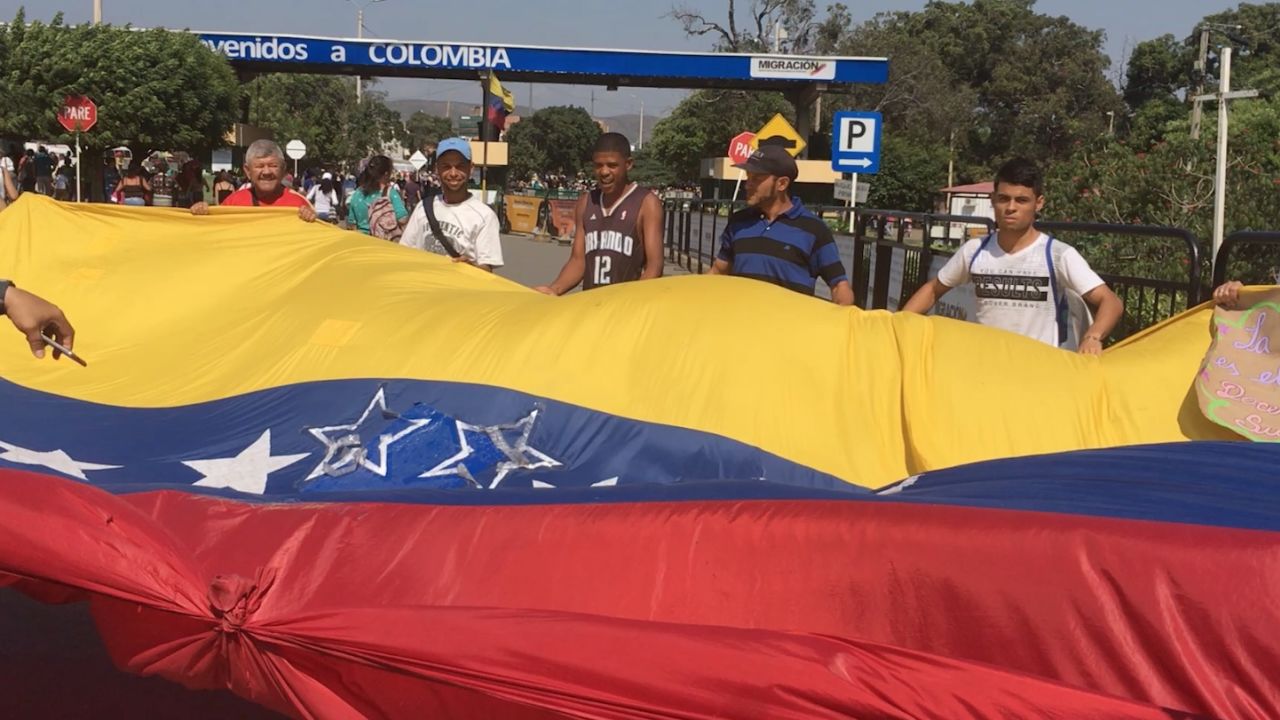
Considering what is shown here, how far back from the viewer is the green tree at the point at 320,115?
61500 millimetres

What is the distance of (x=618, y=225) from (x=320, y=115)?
70.6m

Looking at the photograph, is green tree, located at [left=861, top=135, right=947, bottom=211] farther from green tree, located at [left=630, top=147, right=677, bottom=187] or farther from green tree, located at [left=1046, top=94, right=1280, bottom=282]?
green tree, located at [left=1046, top=94, right=1280, bottom=282]

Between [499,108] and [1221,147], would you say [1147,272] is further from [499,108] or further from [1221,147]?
[499,108]

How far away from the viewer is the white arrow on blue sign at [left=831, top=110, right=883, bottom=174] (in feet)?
49.5

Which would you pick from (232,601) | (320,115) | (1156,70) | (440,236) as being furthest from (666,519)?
(1156,70)

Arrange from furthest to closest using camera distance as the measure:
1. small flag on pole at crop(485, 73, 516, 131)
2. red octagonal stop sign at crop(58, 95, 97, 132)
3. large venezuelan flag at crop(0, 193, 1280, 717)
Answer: small flag on pole at crop(485, 73, 516, 131) < red octagonal stop sign at crop(58, 95, 97, 132) < large venezuelan flag at crop(0, 193, 1280, 717)

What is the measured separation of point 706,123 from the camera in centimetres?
6272

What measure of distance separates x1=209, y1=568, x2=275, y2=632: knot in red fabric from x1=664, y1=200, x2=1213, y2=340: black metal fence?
174 inches

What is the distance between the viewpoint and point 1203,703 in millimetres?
2324

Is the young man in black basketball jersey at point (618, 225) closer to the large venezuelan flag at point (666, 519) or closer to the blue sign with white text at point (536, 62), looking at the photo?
the large venezuelan flag at point (666, 519)

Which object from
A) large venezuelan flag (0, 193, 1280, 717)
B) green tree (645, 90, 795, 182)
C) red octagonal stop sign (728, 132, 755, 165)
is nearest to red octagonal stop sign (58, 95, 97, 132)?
red octagonal stop sign (728, 132, 755, 165)

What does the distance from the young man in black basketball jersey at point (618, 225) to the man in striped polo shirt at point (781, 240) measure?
648mm

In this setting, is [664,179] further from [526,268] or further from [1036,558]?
[1036,558]

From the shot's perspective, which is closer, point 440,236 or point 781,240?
point 781,240
